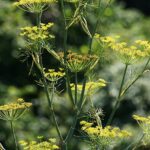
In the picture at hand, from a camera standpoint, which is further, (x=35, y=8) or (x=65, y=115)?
(x=65, y=115)

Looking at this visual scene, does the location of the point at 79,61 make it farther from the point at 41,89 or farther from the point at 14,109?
the point at 41,89

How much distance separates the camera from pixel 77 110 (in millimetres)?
4340

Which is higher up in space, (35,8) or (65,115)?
(35,8)

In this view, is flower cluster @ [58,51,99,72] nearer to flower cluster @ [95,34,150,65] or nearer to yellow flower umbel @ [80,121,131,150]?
flower cluster @ [95,34,150,65]

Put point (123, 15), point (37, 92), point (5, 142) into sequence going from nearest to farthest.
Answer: point (5, 142) < point (37, 92) < point (123, 15)

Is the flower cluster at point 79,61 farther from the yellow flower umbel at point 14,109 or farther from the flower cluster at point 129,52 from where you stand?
the yellow flower umbel at point 14,109

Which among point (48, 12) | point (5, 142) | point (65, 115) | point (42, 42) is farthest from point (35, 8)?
point (48, 12)

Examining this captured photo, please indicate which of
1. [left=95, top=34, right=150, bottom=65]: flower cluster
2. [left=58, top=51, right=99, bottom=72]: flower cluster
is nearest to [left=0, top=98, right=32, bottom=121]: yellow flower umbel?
[left=58, top=51, right=99, bottom=72]: flower cluster

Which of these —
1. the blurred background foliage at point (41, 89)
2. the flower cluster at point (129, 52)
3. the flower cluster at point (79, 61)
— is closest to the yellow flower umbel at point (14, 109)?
the flower cluster at point (79, 61)

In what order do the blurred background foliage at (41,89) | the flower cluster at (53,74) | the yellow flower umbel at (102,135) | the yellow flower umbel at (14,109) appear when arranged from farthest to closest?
1. the blurred background foliage at (41,89)
2. the flower cluster at (53,74)
3. the yellow flower umbel at (14,109)
4. the yellow flower umbel at (102,135)

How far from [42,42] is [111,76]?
5463 mm

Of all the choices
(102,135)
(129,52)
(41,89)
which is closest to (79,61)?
(129,52)

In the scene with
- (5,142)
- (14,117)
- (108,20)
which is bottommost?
(5,142)

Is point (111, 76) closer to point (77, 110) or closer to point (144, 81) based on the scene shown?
point (144, 81)
